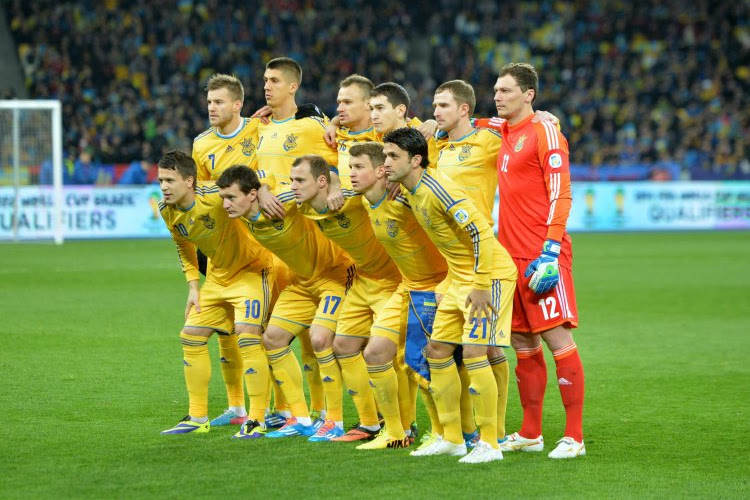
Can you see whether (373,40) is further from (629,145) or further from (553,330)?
(553,330)

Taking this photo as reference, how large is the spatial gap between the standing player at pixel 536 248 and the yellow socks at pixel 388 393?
68 centimetres

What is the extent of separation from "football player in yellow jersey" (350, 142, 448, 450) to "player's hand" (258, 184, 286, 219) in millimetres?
648

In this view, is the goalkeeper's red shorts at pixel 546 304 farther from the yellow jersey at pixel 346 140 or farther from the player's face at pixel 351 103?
the player's face at pixel 351 103

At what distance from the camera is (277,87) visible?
804 centimetres

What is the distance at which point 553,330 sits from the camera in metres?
6.30

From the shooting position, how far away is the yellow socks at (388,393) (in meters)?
6.54

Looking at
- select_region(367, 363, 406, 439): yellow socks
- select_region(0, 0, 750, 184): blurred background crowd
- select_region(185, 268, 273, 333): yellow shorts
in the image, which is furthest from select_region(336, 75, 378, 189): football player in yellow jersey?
select_region(0, 0, 750, 184): blurred background crowd

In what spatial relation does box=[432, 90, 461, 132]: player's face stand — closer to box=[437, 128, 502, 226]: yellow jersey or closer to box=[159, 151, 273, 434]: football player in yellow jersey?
box=[437, 128, 502, 226]: yellow jersey

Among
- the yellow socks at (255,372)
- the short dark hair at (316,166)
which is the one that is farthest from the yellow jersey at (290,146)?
the yellow socks at (255,372)

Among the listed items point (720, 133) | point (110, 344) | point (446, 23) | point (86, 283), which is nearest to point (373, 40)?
point (446, 23)

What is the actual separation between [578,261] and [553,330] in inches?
523

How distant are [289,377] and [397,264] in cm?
113

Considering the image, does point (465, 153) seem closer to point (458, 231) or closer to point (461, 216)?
point (458, 231)

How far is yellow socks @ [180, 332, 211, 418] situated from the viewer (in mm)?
7121
